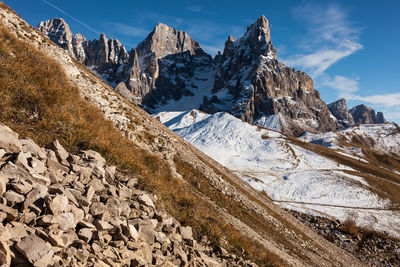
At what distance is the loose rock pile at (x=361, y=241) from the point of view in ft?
140

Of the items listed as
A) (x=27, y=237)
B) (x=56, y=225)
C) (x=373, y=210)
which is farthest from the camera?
(x=373, y=210)

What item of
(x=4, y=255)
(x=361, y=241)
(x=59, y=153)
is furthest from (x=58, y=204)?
(x=361, y=241)

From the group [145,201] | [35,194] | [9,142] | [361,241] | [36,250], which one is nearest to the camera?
[36,250]

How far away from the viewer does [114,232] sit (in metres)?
6.42

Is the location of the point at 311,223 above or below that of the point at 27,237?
below

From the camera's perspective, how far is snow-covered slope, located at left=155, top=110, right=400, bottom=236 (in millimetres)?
61344

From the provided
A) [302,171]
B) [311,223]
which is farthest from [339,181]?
[311,223]

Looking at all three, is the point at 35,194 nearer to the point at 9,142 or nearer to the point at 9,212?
the point at 9,212

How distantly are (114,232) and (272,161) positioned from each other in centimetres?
9883

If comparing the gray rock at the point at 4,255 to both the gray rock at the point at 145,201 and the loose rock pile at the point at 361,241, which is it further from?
the loose rock pile at the point at 361,241

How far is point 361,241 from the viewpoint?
1868 inches

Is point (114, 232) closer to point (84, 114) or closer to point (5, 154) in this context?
point (5, 154)

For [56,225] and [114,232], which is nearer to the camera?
[56,225]

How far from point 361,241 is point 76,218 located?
193ft
